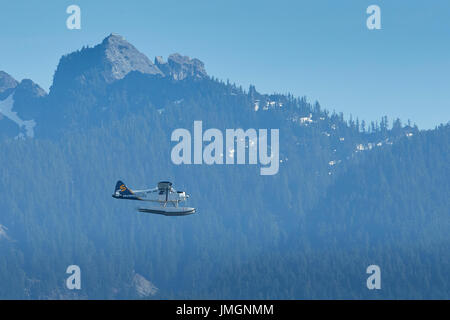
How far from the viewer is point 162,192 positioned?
194750 millimetres
